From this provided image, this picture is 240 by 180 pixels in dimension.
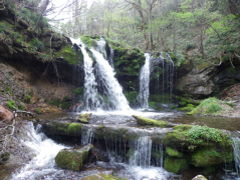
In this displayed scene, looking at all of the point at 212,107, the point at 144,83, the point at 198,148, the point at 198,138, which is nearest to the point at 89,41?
the point at 144,83

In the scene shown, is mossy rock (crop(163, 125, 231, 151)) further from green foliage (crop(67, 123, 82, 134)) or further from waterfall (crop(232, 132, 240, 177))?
green foliage (crop(67, 123, 82, 134))

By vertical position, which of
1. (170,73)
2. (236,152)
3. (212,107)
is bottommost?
(236,152)

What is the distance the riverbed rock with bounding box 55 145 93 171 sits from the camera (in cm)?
505

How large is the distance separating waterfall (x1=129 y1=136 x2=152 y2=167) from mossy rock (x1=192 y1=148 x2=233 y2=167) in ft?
4.29

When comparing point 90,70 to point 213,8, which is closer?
point 90,70

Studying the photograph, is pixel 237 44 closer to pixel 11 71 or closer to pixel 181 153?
pixel 181 153

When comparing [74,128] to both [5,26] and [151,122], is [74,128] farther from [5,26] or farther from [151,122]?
[5,26]

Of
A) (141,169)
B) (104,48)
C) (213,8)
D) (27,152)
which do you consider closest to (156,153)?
(141,169)

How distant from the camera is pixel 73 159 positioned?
16.9 ft

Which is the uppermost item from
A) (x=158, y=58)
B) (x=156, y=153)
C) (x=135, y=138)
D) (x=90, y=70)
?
(x=158, y=58)

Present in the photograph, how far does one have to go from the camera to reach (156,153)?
210 inches

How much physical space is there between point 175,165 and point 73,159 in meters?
2.83

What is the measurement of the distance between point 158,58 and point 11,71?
32.0 ft

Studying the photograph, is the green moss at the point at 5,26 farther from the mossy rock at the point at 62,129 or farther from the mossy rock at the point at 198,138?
the mossy rock at the point at 198,138
